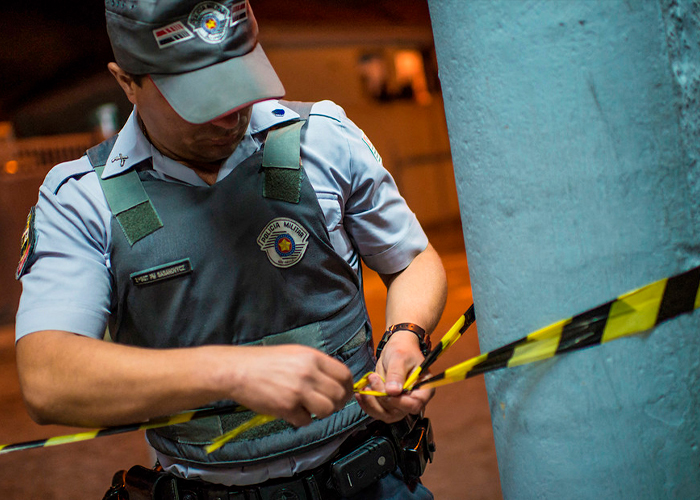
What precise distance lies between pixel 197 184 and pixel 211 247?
147mm

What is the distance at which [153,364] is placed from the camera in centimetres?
98

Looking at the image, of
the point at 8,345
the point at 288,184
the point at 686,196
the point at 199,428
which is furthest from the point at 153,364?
the point at 8,345

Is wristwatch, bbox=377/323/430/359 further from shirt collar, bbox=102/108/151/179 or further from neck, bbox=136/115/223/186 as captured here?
shirt collar, bbox=102/108/151/179

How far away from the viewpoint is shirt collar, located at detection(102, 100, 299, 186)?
1274 millimetres

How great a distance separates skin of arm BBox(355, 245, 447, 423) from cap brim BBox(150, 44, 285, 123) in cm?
52

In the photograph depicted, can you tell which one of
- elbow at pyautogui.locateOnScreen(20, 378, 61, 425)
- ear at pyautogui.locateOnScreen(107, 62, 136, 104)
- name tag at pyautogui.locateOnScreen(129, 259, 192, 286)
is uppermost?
ear at pyautogui.locateOnScreen(107, 62, 136, 104)

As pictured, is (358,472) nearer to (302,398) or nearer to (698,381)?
(302,398)

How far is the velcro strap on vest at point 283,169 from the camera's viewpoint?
1.29 m

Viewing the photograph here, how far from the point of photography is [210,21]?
121cm

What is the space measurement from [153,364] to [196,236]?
1.06ft


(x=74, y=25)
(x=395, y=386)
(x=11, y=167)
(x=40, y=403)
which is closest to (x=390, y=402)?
(x=395, y=386)

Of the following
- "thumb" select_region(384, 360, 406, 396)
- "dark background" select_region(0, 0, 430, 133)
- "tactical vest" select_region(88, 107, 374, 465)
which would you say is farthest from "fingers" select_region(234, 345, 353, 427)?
"dark background" select_region(0, 0, 430, 133)

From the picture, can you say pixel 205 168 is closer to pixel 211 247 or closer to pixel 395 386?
pixel 211 247

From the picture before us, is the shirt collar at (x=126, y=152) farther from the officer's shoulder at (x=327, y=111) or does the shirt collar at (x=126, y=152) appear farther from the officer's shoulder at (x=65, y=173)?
the officer's shoulder at (x=327, y=111)
